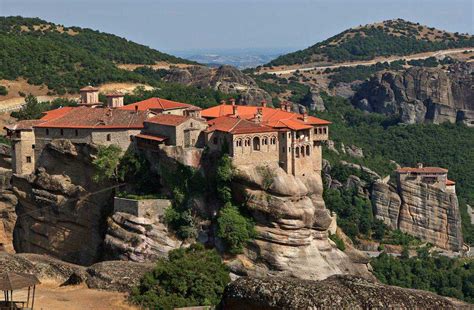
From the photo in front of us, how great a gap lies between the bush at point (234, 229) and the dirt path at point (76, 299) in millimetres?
17443

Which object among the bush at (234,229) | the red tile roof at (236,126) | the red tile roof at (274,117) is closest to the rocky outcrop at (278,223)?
the bush at (234,229)

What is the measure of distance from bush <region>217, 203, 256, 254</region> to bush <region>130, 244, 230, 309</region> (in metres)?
12.7

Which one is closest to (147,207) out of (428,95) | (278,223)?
(278,223)

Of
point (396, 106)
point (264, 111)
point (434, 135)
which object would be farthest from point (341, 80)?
point (264, 111)

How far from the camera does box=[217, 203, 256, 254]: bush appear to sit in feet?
160

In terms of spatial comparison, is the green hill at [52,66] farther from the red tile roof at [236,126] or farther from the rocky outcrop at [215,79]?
the red tile roof at [236,126]

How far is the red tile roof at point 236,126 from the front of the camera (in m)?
49.1

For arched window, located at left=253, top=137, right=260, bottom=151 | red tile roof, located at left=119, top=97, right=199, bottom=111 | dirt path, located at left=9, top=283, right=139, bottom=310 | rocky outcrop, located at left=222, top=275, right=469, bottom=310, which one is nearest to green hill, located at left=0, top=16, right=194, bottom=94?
red tile roof, located at left=119, top=97, right=199, bottom=111

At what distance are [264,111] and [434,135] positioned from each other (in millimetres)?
70391

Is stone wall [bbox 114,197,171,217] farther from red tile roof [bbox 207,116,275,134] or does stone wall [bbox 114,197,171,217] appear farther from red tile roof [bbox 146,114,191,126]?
red tile roof [bbox 207,116,275,134]

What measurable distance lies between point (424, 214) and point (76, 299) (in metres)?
58.0

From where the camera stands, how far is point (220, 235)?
48844 mm

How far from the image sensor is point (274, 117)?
5447 centimetres

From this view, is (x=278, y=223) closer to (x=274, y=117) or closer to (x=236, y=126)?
(x=236, y=126)
